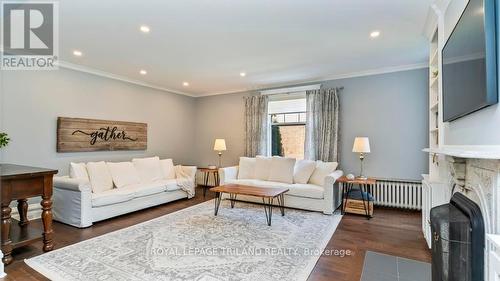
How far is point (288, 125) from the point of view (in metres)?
5.66

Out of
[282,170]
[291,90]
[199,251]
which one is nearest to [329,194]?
[282,170]

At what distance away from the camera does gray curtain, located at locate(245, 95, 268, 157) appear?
5.75 m

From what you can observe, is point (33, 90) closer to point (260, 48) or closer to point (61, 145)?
point (61, 145)

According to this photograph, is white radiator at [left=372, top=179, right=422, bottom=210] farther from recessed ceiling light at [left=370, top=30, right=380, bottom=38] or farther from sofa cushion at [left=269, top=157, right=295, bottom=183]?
recessed ceiling light at [left=370, top=30, right=380, bottom=38]

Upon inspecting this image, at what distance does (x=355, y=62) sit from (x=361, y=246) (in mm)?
2920

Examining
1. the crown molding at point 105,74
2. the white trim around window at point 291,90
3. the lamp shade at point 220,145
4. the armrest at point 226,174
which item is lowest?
the armrest at point 226,174

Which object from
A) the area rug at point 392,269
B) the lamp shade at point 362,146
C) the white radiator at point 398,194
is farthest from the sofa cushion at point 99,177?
the white radiator at point 398,194

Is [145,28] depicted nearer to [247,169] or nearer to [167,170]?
[167,170]

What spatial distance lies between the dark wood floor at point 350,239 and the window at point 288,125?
6.68ft

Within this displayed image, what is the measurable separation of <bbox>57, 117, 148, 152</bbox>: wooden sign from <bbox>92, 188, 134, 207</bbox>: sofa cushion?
1072 mm

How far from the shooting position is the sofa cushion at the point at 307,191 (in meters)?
4.14

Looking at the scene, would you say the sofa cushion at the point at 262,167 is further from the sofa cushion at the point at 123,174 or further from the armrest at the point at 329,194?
the sofa cushion at the point at 123,174

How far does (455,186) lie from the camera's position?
2.03 m

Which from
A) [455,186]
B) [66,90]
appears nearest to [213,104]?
[66,90]
